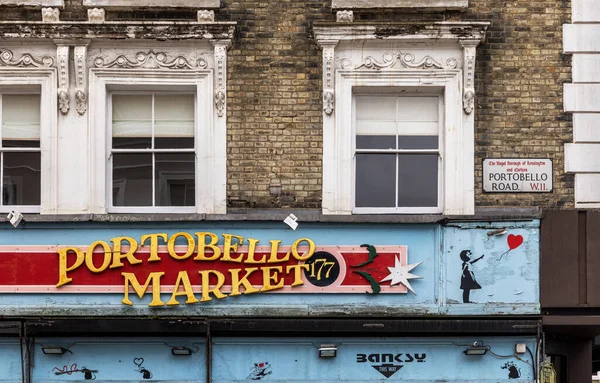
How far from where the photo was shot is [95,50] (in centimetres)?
1044

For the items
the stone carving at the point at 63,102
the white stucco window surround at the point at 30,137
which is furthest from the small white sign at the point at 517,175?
the white stucco window surround at the point at 30,137

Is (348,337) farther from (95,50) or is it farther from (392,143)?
(95,50)

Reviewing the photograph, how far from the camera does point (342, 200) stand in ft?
34.0

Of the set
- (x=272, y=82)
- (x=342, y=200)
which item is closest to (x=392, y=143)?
(x=342, y=200)

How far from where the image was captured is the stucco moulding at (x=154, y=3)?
1043cm

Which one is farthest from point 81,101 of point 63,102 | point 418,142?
point 418,142

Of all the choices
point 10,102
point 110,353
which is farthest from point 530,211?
point 10,102

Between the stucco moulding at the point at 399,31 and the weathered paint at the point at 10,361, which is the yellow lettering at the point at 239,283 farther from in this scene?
the stucco moulding at the point at 399,31

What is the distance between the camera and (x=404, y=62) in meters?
10.4

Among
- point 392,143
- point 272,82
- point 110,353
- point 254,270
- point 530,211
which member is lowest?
point 110,353

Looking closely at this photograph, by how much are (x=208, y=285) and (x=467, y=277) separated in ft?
9.88

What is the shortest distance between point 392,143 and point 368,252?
1.42 m

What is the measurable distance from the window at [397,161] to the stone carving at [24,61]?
12.2ft

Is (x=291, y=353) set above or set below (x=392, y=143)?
below
